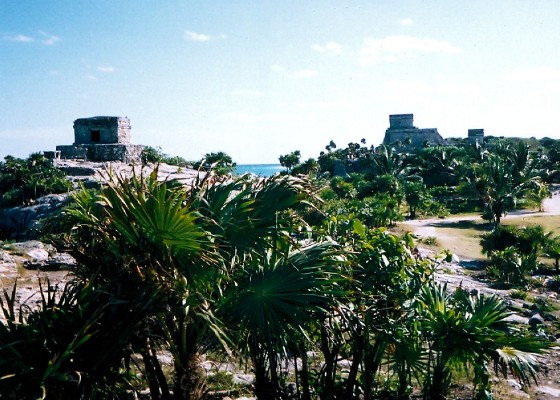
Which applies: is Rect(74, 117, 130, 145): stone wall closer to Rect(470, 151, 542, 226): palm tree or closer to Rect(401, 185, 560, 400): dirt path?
Rect(401, 185, 560, 400): dirt path

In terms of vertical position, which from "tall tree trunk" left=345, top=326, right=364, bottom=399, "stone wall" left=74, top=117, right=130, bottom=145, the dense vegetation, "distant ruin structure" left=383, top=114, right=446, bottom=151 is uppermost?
"distant ruin structure" left=383, top=114, right=446, bottom=151

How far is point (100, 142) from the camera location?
88.5ft

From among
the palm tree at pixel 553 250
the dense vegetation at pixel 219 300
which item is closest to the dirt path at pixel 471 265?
the dense vegetation at pixel 219 300

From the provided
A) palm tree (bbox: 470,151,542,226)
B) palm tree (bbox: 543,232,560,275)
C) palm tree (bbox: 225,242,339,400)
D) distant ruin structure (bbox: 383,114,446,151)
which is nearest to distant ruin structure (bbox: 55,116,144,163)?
palm tree (bbox: 470,151,542,226)

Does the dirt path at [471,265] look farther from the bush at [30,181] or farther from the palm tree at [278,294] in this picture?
the bush at [30,181]

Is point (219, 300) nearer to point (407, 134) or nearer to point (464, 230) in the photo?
point (464, 230)

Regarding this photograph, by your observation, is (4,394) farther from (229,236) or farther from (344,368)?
(344,368)

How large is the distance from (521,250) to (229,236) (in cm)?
1748

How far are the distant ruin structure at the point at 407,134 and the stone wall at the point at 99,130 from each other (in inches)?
2203

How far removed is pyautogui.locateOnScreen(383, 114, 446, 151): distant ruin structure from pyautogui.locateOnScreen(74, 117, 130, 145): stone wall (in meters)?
56.0

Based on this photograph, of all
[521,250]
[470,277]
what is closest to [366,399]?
[470,277]

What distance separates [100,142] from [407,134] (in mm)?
61121

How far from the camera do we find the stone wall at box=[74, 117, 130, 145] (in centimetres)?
2655

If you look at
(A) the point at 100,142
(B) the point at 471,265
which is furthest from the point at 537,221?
(A) the point at 100,142
